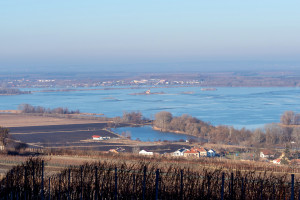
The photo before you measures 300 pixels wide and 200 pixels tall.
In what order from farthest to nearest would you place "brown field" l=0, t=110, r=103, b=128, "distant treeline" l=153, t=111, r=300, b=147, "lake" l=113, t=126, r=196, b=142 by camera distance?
1. "brown field" l=0, t=110, r=103, b=128
2. "lake" l=113, t=126, r=196, b=142
3. "distant treeline" l=153, t=111, r=300, b=147

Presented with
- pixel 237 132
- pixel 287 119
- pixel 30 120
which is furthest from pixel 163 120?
pixel 30 120

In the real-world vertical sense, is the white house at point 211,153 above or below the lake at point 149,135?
below

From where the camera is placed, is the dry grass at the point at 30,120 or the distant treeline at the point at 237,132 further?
the dry grass at the point at 30,120

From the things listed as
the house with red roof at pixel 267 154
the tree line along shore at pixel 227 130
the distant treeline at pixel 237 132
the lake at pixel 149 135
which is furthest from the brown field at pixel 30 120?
the house with red roof at pixel 267 154

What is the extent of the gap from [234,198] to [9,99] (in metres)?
39.7

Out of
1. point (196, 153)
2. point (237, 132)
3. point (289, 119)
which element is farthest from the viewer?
point (289, 119)

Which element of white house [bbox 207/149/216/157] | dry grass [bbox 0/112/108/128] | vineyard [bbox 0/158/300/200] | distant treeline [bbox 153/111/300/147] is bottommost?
white house [bbox 207/149/216/157]

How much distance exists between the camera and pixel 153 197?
5.56 metres

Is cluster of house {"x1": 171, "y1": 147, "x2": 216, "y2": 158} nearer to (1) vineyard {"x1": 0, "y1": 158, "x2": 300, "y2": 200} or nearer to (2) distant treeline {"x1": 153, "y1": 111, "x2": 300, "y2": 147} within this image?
(2) distant treeline {"x1": 153, "y1": 111, "x2": 300, "y2": 147}

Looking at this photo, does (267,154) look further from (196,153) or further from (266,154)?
(196,153)

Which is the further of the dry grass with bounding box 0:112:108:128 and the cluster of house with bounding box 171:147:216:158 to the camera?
the dry grass with bounding box 0:112:108:128

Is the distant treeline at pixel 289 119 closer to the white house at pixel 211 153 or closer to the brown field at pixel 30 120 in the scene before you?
the white house at pixel 211 153

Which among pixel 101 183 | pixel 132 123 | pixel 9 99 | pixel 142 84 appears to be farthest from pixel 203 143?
pixel 142 84

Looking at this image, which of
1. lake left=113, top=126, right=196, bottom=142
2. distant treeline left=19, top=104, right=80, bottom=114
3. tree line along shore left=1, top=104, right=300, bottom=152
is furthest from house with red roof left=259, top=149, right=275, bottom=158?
distant treeline left=19, top=104, right=80, bottom=114
